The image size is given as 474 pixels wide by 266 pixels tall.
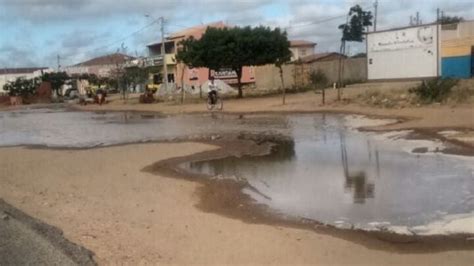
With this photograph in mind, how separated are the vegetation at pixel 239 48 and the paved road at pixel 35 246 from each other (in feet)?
126

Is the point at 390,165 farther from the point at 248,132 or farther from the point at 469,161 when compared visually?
the point at 248,132

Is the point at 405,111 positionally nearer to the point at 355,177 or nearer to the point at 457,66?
the point at 457,66

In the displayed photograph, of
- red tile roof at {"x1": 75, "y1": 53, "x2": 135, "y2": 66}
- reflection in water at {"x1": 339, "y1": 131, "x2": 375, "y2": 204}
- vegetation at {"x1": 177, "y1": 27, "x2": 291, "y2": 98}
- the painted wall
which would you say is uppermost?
red tile roof at {"x1": 75, "y1": 53, "x2": 135, "y2": 66}

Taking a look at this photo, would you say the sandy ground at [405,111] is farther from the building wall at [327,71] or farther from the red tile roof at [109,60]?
the red tile roof at [109,60]

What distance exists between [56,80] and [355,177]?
297 ft

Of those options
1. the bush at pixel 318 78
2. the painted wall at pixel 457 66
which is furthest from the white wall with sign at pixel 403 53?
the bush at pixel 318 78

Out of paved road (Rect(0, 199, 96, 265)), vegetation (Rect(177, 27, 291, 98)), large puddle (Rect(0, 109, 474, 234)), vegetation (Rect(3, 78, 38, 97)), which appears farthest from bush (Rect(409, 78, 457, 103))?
vegetation (Rect(3, 78, 38, 97))

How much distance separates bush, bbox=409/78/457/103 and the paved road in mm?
23102

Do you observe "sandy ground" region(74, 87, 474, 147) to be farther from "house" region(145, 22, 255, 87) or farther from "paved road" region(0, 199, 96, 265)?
"house" region(145, 22, 255, 87)

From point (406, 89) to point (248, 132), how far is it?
37.8 feet

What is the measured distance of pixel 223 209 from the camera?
1074 cm

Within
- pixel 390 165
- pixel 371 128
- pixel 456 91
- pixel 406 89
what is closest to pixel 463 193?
pixel 390 165

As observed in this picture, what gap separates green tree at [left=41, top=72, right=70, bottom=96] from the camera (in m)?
96.9

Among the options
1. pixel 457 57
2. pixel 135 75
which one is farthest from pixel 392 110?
pixel 135 75
